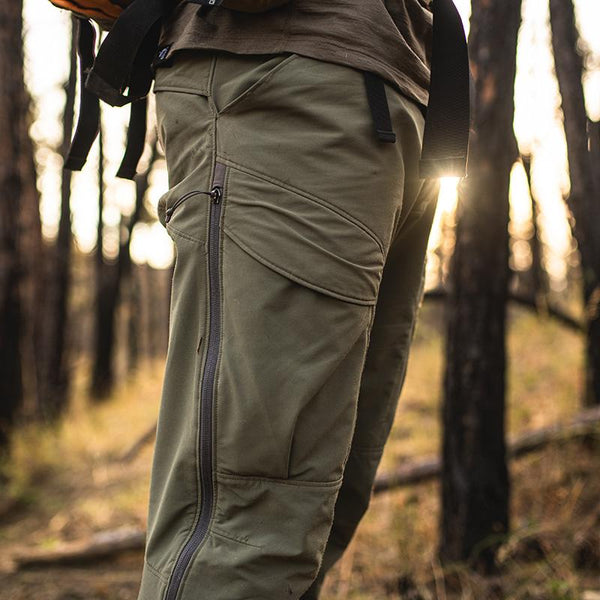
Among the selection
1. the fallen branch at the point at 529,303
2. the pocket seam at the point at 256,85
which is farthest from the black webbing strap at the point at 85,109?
the fallen branch at the point at 529,303

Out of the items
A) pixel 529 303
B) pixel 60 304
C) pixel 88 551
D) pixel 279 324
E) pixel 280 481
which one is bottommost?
pixel 60 304

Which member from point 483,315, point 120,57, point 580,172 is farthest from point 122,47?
point 580,172

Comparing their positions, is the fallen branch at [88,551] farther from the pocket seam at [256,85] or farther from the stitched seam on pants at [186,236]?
the pocket seam at [256,85]

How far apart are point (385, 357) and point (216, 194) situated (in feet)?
2.23

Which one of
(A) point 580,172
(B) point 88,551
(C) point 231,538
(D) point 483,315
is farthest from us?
(A) point 580,172

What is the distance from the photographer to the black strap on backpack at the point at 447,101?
141cm

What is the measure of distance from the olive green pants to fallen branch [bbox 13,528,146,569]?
2.52 metres

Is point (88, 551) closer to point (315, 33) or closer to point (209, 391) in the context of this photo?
point (209, 391)

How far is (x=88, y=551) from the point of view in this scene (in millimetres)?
3574

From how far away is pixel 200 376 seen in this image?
1.25 meters

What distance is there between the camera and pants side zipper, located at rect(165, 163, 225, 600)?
121 centimetres

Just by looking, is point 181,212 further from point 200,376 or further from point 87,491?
point 87,491

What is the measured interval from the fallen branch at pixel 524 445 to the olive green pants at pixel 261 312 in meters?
2.70

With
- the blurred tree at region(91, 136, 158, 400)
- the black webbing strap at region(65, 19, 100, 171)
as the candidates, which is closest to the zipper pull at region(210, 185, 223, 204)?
the black webbing strap at region(65, 19, 100, 171)
